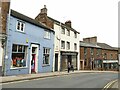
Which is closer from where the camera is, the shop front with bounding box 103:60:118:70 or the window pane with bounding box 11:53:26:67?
the window pane with bounding box 11:53:26:67

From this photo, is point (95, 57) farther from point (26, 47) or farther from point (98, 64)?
point (26, 47)

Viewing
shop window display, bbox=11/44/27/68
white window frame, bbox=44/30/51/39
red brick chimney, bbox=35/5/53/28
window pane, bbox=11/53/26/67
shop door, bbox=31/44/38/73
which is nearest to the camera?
shop window display, bbox=11/44/27/68

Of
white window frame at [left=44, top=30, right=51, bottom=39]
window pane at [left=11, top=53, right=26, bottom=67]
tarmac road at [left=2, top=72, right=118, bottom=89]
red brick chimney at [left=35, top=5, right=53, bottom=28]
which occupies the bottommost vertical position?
tarmac road at [left=2, top=72, right=118, bottom=89]

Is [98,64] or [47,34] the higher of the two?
[47,34]

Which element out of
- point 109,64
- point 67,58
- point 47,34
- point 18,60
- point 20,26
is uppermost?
point 20,26

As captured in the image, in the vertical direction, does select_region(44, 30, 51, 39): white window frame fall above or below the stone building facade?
above

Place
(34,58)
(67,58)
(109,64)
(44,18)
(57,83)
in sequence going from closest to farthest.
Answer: (57,83), (34,58), (44,18), (67,58), (109,64)

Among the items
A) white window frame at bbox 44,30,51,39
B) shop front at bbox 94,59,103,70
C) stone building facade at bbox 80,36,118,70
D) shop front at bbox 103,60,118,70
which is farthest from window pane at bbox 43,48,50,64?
shop front at bbox 103,60,118,70

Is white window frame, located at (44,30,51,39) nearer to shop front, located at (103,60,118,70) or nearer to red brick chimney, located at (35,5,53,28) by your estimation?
red brick chimney, located at (35,5,53,28)

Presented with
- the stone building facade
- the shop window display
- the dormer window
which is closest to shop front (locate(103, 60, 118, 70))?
the stone building facade

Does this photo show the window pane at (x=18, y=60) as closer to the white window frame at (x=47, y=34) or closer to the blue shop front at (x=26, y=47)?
the blue shop front at (x=26, y=47)

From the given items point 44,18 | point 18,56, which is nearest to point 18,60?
point 18,56

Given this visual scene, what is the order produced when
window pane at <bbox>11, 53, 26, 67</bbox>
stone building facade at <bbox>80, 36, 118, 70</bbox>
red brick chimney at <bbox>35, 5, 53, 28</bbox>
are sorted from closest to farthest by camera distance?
window pane at <bbox>11, 53, 26, 67</bbox> → red brick chimney at <bbox>35, 5, 53, 28</bbox> → stone building facade at <bbox>80, 36, 118, 70</bbox>

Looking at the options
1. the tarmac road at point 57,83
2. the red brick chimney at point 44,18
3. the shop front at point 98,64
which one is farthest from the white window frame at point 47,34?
the shop front at point 98,64
